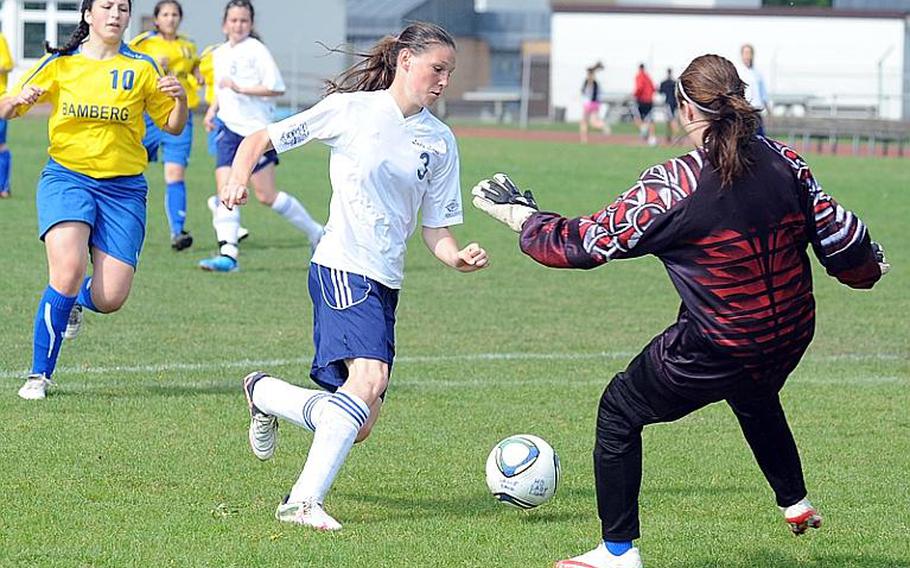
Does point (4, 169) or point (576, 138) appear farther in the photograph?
point (576, 138)

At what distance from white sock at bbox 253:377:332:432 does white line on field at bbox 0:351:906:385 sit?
8.67 feet

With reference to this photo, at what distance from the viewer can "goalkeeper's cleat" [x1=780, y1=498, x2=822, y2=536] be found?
15.6 feet

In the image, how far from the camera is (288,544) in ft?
15.5

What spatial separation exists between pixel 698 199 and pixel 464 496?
183 centimetres

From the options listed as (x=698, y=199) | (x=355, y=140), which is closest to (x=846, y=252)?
(x=698, y=199)

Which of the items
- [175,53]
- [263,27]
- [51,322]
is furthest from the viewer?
[263,27]

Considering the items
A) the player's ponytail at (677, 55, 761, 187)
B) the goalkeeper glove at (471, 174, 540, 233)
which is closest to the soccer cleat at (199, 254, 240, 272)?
the goalkeeper glove at (471, 174, 540, 233)

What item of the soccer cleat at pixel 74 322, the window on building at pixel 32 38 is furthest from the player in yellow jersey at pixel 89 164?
the window on building at pixel 32 38

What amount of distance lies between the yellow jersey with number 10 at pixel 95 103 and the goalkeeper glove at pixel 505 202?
293 cm

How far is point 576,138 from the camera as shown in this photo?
3622 cm

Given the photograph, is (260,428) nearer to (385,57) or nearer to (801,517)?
(385,57)

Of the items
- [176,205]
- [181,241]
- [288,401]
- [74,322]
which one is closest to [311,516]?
[288,401]

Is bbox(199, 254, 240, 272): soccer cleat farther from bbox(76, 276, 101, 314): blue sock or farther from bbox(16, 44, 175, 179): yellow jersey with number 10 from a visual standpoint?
bbox(16, 44, 175, 179): yellow jersey with number 10

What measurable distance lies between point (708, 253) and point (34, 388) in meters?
3.82
